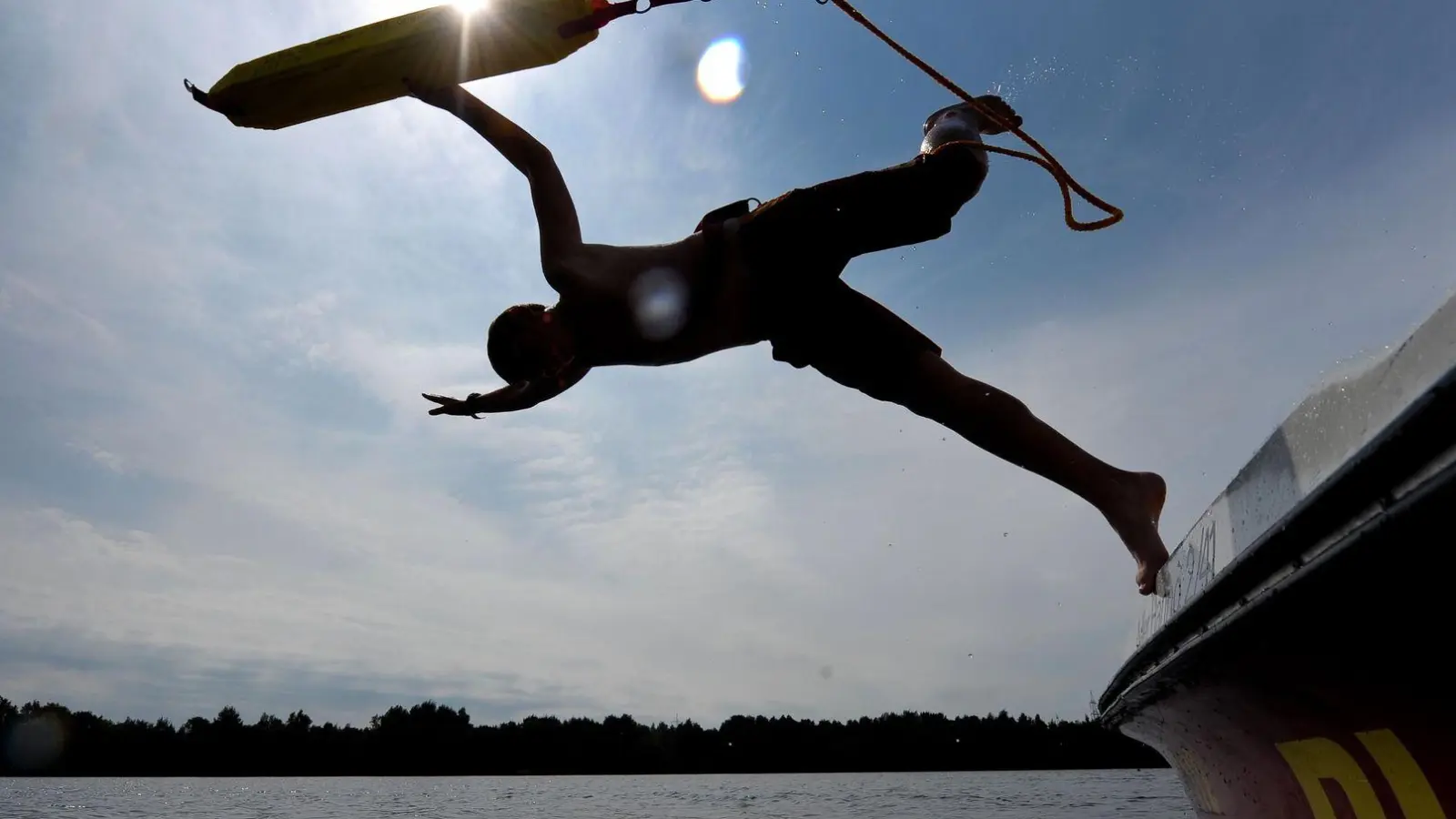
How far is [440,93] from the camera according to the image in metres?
3.79

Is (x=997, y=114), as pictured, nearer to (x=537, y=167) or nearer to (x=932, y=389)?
(x=932, y=389)

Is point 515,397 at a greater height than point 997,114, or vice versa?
point 997,114

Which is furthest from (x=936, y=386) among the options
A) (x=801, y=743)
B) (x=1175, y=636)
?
(x=801, y=743)

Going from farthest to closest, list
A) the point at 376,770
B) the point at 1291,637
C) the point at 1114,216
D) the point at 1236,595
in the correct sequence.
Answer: the point at 376,770 < the point at 1114,216 < the point at 1236,595 < the point at 1291,637

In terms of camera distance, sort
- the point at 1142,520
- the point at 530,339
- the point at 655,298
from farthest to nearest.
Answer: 1. the point at 530,339
2. the point at 655,298
3. the point at 1142,520

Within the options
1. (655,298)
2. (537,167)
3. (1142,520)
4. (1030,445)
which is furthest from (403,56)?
(1142,520)

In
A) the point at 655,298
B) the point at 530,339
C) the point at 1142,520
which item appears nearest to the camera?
the point at 1142,520

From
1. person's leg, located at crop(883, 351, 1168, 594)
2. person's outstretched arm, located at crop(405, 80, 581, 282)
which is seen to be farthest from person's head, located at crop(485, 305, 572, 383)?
person's leg, located at crop(883, 351, 1168, 594)

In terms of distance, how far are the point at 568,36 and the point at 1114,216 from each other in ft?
7.77

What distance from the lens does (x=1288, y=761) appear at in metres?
1.99

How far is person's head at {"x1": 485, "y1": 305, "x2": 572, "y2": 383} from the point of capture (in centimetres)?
388

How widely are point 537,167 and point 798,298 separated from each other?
45.5 inches

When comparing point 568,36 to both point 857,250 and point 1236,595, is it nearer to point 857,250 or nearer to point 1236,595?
point 857,250

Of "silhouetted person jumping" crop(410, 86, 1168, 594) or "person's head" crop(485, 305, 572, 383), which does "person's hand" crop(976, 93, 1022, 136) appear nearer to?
"silhouetted person jumping" crop(410, 86, 1168, 594)
